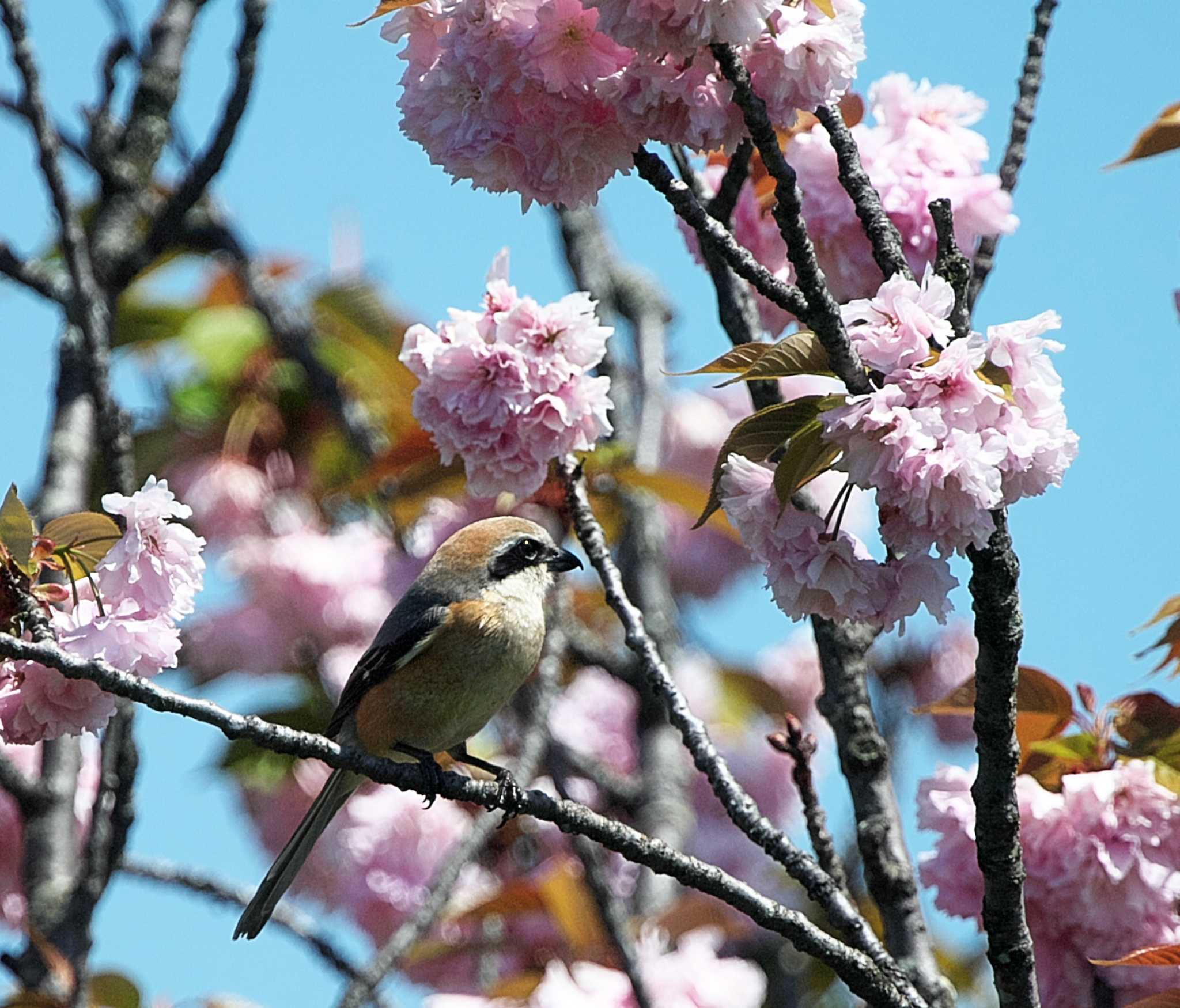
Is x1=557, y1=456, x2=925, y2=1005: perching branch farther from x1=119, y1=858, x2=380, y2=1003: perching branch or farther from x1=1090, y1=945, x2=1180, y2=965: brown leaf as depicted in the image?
x1=119, y1=858, x2=380, y2=1003: perching branch

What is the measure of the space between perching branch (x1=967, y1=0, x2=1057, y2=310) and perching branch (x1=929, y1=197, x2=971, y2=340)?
114 cm

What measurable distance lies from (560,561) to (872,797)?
4.23ft

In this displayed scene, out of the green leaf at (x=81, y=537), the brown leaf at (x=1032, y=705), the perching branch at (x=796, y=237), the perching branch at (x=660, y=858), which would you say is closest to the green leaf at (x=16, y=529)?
the green leaf at (x=81, y=537)

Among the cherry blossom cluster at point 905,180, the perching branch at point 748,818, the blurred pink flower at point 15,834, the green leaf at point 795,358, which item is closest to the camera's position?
the green leaf at point 795,358

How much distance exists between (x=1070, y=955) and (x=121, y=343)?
179 inches

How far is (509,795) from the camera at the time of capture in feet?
8.68

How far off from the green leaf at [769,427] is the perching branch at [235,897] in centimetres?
237

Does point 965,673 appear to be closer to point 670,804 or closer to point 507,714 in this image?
point 670,804

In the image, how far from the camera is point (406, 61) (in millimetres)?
2174

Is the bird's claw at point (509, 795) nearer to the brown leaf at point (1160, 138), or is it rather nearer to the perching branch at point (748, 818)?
the perching branch at point (748, 818)

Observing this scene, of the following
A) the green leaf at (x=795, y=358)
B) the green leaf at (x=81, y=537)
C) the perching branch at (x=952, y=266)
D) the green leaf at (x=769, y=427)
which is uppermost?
the perching branch at (x=952, y=266)

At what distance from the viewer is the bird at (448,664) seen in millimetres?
3535

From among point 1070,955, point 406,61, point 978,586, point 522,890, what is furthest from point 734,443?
point 522,890

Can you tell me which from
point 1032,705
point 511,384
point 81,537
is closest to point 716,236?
point 511,384
